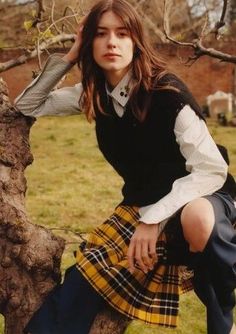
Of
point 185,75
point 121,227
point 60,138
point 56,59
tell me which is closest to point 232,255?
point 121,227

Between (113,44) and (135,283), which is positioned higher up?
(113,44)

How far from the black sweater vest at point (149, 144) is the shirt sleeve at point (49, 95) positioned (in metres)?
0.28

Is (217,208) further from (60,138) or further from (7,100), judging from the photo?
(60,138)

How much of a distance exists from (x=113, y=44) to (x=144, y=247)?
0.90 m

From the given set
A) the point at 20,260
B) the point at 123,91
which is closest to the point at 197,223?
the point at 123,91

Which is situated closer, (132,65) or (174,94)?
(174,94)

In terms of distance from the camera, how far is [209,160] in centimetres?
232

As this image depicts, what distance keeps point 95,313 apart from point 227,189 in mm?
799

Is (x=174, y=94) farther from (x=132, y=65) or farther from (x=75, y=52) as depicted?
(x=75, y=52)

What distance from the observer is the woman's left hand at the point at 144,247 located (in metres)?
2.26

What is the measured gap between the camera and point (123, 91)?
2570mm

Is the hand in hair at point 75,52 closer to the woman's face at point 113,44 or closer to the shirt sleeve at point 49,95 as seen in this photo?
the shirt sleeve at point 49,95

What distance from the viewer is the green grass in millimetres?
4331

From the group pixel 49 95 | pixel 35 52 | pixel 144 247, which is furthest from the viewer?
pixel 35 52
